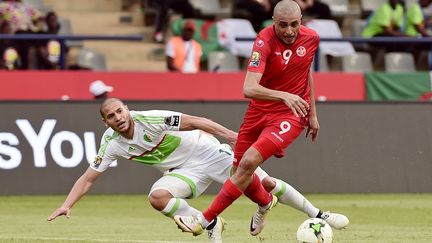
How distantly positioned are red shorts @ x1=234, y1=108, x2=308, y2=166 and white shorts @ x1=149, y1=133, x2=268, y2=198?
0.32 meters

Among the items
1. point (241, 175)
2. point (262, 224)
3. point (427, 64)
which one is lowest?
point (427, 64)

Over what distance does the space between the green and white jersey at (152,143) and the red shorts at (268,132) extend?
586 millimetres

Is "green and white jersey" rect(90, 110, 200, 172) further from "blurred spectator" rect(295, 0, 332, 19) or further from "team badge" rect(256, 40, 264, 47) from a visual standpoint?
"blurred spectator" rect(295, 0, 332, 19)

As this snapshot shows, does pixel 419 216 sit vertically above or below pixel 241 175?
below

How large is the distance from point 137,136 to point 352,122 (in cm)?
827

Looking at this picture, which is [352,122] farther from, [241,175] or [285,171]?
[241,175]

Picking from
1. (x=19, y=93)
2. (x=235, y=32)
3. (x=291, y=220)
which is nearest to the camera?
(x=291, y=220)

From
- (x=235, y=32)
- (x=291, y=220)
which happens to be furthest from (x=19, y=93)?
(x=291, y=220)

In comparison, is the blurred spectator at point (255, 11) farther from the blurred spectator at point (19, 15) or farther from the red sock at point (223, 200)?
the red sock at point (223, 200)

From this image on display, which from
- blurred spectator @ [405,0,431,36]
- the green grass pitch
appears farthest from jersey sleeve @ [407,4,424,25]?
the green grass pitch

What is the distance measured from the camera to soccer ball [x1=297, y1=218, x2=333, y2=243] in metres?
11.7

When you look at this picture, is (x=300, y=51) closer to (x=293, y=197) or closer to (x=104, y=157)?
(x=293, y=197)

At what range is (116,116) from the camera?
1250 centimetres

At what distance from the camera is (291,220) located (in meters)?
16.3
